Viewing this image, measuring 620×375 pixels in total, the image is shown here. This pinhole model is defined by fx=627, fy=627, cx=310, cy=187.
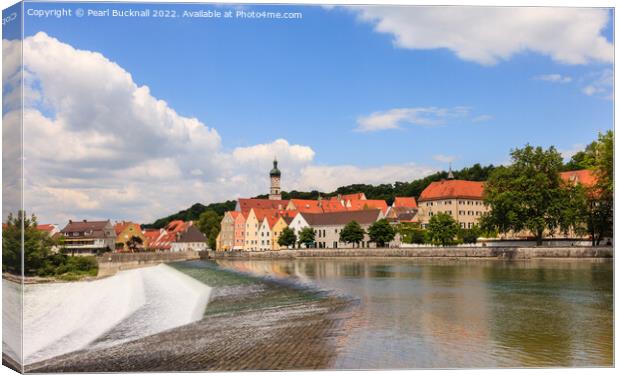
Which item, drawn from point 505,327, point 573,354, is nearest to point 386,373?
point 573,354

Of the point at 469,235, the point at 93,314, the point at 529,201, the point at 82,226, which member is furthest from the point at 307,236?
the point at 82,226

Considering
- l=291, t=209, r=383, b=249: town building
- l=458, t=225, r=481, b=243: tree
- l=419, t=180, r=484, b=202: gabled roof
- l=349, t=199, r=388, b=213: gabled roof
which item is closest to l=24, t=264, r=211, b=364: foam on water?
l=458, t=225, r=481, b=243: tree

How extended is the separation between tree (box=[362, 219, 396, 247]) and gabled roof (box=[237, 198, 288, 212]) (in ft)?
34.8

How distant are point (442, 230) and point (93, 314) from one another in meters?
37.5

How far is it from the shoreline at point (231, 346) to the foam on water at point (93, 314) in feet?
0.71

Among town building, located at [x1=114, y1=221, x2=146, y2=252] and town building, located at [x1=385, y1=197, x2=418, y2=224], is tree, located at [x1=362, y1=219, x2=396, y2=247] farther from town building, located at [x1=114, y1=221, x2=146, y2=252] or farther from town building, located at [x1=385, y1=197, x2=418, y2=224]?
town building, located at [x1=114, y1=221, x2=146, y2=252]

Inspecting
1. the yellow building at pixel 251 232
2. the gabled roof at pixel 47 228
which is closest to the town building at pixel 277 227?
the yellow building at pixel 251 232

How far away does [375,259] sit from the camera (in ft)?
144

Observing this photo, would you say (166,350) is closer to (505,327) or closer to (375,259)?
(505,327)

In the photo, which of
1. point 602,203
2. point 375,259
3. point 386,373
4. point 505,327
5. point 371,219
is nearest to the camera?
point 386,373

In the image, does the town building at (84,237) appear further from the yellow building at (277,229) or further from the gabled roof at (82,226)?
the yellow building at (277,229)

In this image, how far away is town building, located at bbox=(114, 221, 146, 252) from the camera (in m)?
12.5

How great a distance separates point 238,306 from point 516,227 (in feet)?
78.6

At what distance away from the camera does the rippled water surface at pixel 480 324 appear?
10000 mm
